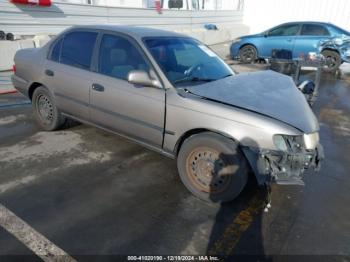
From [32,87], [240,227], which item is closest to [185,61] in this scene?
[240,227]

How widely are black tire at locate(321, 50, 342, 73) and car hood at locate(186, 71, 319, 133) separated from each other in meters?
8.73

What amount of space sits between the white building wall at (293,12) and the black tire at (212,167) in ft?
63.1

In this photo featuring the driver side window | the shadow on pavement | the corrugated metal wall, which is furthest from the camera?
the driver side window

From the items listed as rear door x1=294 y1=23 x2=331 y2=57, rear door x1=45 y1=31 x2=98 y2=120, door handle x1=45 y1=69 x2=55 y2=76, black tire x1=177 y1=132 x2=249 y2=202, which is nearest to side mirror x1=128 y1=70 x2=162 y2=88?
black tire x1=177 y1=132 x2=249 y2=202

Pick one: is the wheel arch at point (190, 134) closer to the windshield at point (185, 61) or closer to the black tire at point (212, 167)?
the black tire at point (212, 167)

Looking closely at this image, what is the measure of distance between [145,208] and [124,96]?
1349mm

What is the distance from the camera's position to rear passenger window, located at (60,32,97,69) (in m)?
4.08

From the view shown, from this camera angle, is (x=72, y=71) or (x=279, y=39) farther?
(x=279, y=39)

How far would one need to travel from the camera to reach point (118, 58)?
3.83m

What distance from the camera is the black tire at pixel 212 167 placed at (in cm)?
302

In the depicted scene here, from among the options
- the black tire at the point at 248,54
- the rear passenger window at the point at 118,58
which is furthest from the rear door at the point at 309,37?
the rear passenger window at the point at 118,58

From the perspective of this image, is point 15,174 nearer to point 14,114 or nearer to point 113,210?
point 113,210

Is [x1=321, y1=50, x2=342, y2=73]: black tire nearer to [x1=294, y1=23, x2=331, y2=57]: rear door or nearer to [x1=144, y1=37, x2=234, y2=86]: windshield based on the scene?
[x1=294, y1=23, x2=331, y2=57]: rear door

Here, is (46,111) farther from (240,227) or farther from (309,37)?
(309,37)
